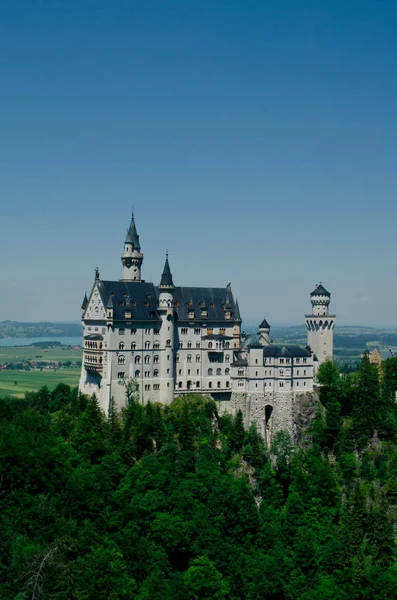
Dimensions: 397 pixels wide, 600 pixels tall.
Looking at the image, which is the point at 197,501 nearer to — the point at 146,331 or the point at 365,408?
the point at 146,331

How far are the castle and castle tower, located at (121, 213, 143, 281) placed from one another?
0.79 feet

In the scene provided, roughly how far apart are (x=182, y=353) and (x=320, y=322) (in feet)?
75.9

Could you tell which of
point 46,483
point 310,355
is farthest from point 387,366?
point 46,483

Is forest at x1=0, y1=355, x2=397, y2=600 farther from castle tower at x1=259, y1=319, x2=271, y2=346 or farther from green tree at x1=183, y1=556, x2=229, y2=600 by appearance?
castle tower at x1=259, y1=319, x2=271, y2=346

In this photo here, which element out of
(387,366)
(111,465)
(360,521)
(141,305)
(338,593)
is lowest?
(338,593)

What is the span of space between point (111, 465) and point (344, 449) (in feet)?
108

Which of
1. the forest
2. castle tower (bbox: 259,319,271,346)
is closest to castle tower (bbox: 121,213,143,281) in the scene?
the forest

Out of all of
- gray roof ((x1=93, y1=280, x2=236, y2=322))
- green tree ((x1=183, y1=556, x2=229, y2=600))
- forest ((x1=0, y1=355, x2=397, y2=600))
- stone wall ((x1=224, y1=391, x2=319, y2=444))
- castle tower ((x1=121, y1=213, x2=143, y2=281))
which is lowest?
green tree ((x1=183, y1=556, x2=229, y2=600))

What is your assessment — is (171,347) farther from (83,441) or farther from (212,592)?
(212,592)

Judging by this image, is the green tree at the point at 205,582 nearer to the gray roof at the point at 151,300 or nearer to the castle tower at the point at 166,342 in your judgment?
the castle tower at the point at 166,342

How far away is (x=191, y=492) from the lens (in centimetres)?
8956

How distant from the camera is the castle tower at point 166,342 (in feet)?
343

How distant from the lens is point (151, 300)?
105688 millimetres

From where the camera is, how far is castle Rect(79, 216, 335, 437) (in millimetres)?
102312
